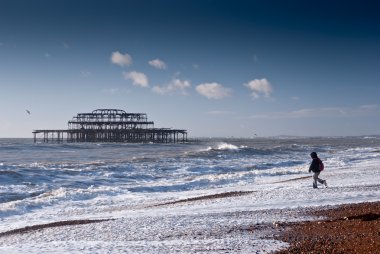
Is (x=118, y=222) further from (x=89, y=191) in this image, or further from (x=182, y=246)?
(x=89, y=191)

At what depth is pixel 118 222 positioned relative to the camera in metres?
10.6

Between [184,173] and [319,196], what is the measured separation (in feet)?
46.9

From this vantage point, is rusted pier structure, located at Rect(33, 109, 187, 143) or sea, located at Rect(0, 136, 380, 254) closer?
sea, located at Rect(0, 136, 380, 254)

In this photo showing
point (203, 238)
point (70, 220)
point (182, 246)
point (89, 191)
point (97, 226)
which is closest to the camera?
point (182, 246)

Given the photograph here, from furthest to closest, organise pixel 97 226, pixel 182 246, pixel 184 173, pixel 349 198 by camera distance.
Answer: pixel 184 173
pixel 349 198
pixel 97 226
pixel 182 246

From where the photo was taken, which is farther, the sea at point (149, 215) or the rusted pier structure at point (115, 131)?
the rusted pier structure at point (115, 131)

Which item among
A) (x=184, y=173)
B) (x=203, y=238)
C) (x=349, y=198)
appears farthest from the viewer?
(x=184, y=173)

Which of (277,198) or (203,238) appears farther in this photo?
(277,198)

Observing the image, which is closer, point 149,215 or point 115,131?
point 149,215

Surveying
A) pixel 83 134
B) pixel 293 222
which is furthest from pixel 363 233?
pixel 83 134

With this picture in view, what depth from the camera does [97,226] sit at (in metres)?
10.2

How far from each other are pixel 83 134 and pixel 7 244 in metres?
91.5

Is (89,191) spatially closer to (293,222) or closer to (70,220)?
(70,220)

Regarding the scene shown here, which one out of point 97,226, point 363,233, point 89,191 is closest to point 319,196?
point 363,233
